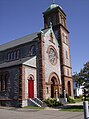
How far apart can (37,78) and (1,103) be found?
762 cm

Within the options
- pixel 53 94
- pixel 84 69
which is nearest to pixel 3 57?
pixel 53 94

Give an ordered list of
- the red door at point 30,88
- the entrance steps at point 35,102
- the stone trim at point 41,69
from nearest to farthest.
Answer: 1. the entrance steps at point 35,102
2. the red door at point 30,88
3. the stone trim at point 41,69

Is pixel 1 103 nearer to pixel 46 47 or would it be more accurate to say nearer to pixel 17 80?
pixel 17 80

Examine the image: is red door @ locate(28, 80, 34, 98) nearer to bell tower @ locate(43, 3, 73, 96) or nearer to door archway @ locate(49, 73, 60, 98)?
door archway @ locate(49, 73, 60, 98)

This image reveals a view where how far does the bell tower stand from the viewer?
3616 centimetres

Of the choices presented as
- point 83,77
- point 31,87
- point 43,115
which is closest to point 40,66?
point 31,87

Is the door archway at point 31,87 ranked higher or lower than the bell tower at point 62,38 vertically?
lower

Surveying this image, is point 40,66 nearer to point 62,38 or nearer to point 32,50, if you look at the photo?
point 32,50

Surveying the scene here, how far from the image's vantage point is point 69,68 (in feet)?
128

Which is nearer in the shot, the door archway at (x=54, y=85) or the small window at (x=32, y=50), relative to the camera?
the small window at (x=32, y=50)

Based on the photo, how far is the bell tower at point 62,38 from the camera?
36.2 meters

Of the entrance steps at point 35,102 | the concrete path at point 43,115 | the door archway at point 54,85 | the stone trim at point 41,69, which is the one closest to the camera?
the concrete path at point 43,115

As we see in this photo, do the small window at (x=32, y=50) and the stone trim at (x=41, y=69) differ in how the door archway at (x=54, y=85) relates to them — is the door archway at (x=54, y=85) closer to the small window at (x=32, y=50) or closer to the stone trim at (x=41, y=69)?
the stone trim at (x=41, y=69)

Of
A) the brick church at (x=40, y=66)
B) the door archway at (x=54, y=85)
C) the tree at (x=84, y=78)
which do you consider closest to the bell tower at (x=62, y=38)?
the brick church at (x=40, y=66)
